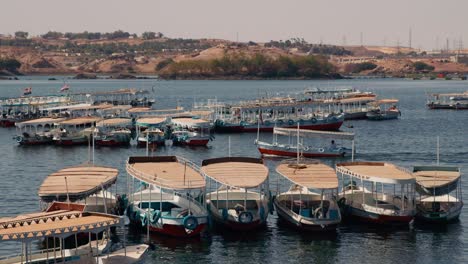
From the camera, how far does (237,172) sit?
49.8 meters

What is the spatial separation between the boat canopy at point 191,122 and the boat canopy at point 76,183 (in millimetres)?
42697

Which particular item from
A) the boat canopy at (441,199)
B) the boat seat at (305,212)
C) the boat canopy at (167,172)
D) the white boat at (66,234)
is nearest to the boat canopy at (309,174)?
the boat seat at (305,212)

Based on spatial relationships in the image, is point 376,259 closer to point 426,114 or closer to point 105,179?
point 105,179

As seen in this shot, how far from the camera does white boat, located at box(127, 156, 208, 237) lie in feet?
148

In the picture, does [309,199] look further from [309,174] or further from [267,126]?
[267,126]

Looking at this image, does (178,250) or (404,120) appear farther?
(404,120)

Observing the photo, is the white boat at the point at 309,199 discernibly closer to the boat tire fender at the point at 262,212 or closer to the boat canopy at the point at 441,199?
the boat tire fender at the point at 262,212

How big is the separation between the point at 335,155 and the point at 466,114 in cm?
6657

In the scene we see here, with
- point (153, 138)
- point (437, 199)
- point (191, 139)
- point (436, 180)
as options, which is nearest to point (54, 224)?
point (436, 180)

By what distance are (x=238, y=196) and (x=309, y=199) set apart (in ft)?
12.2

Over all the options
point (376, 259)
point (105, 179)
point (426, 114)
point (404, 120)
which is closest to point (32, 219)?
point (105, 179)

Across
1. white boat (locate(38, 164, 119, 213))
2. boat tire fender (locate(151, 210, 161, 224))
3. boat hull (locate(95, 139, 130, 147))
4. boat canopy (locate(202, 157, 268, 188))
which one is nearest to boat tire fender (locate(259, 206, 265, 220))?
boat canopy (locate(202, 157, 268, 188))

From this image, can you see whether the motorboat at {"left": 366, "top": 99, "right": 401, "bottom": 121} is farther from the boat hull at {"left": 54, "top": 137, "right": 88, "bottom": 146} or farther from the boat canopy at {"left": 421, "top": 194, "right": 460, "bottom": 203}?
the boat canopy at {"left": 421, "top": 194, "right": 460, "bottom": 203}

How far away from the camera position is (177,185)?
4575 cm
